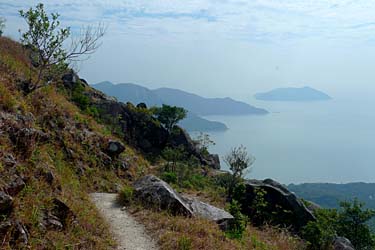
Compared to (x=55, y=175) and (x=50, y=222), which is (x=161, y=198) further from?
(x=50, y=222)

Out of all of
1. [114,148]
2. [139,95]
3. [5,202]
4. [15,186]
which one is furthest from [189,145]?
[139,95]

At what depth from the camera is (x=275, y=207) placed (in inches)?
635

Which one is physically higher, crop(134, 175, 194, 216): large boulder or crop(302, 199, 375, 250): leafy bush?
crop(134, 175, 194, 216): large boulder

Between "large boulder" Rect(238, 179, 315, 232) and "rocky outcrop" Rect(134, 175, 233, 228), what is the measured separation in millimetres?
5500

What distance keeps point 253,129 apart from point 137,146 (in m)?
173

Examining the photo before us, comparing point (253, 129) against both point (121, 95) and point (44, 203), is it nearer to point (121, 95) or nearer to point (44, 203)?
point (121, 95)

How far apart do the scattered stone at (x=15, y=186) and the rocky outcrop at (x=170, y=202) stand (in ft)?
12.9

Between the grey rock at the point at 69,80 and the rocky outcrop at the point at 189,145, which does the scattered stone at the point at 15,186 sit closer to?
the grey rock at the point at 69,80

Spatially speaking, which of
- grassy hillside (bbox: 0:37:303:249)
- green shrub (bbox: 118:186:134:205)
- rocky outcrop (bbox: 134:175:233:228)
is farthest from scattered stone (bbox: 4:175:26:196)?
green shrub (bbox: 118:186:134:205)

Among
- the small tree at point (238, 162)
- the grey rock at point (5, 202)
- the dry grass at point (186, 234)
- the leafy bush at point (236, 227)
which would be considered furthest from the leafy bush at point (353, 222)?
the grey rock at point (5, 202)

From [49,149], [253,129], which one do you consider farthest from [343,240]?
[253,129]

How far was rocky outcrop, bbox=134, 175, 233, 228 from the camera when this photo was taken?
9.12 m

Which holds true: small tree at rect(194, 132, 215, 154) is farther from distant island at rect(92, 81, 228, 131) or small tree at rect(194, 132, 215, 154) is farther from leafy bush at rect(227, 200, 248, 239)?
distant island at rect(92, 81, 228, 131)

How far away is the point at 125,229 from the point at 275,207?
9.80m
